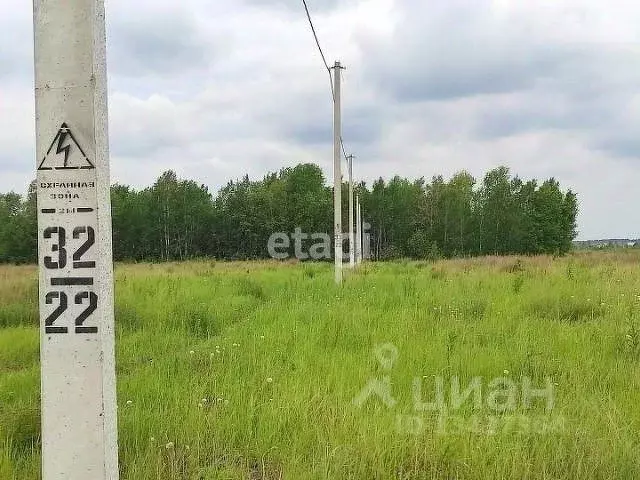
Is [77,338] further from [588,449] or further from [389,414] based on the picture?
[588,449]

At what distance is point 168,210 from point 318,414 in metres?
51.3

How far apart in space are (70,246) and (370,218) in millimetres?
52136

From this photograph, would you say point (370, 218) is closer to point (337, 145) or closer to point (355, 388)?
point (337, 145)

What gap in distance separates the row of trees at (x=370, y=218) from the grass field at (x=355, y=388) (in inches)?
1650

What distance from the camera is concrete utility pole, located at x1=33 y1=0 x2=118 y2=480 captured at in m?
1.98

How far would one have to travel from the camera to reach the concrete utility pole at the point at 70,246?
1976 millimetres

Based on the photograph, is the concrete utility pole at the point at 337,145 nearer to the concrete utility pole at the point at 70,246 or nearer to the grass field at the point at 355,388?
the grass field at the point at 355,388

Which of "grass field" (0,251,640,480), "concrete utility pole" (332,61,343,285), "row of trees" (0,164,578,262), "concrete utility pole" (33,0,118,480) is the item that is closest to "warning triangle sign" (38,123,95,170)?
"concrete utility pole" (33,0,118,480)

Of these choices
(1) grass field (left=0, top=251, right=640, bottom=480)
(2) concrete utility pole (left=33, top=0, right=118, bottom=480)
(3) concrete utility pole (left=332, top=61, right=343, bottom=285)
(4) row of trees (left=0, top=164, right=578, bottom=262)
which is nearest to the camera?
(2) concrete utility pole (left=33, top=0, right=118, bottom=480)

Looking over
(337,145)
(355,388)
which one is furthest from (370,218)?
(355,388)

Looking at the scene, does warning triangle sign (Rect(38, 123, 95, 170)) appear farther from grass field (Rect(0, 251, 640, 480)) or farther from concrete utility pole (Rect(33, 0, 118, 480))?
grass field (Rect(0, 251, 640, 480))

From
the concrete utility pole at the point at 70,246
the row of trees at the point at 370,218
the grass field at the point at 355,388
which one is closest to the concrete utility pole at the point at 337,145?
the grass field at the point at 355,388

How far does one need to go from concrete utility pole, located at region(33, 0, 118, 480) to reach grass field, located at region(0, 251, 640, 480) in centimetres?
77

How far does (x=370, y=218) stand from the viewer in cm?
5369
